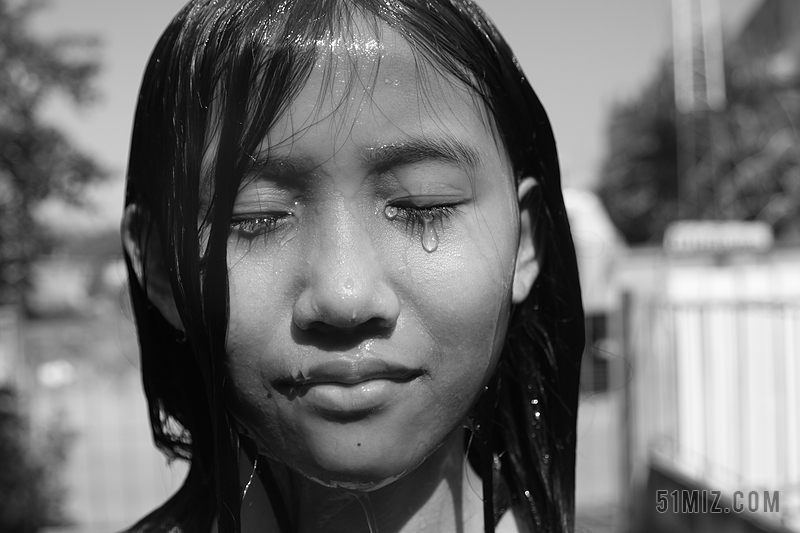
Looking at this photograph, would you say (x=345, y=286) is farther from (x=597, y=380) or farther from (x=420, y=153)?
(x=597, y=380)

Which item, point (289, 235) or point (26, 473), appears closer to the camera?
point (289, 235)

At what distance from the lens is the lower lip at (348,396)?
3.09 ft

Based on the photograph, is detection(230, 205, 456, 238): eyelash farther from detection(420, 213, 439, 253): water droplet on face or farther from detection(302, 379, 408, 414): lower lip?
detection(302, 379, 408, 414): lower lip

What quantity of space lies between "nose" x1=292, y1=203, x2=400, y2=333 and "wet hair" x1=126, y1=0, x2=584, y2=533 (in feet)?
0.41

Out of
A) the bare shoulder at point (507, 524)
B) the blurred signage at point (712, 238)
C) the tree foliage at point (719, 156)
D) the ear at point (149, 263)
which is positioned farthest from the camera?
the tree foliage at point (719, 156)

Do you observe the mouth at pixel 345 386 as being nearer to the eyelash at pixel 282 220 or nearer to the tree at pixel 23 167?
the eyelash at pixel 282 220

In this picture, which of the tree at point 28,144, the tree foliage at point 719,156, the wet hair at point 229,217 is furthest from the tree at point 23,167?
the tree foliage at point 719,156

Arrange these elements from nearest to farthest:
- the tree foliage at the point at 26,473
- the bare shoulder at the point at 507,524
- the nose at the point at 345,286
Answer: the nose at the point at 345,286
the bare shoulder at the point at 507,524
the tree foliage at the point at 26,473

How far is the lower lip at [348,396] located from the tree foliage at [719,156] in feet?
62.6

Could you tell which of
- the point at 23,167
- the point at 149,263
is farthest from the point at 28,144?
the point at 149,263

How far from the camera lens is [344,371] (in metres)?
0.95

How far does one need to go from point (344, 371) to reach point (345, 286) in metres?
0.11

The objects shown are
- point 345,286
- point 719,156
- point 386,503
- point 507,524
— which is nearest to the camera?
point 345,286

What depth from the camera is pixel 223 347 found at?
3.24 feet
